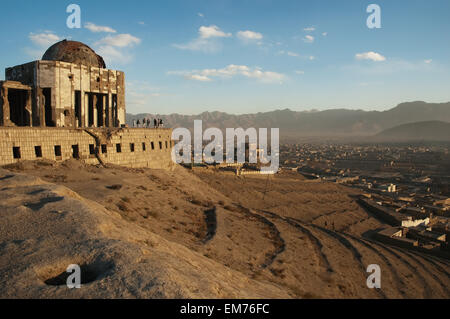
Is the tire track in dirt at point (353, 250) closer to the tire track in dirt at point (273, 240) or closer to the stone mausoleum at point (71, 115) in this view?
the tire track in dirt at point (273, 240)

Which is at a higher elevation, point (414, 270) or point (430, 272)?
point (414, 270)

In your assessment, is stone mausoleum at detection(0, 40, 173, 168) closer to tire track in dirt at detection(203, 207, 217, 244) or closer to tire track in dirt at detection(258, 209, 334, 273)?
tire track in dirt at detection(203, 207, 217, 244)

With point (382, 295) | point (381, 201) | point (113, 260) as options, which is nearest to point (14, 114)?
point (113, 260)

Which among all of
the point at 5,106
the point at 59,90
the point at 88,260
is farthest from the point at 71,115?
the point at 88,260

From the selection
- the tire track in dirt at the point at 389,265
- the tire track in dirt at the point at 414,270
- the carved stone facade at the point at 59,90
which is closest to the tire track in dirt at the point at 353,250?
the tire track in dirt at the point at 389,265

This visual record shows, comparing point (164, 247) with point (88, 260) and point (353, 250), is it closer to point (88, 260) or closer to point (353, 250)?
point (88, 260)
